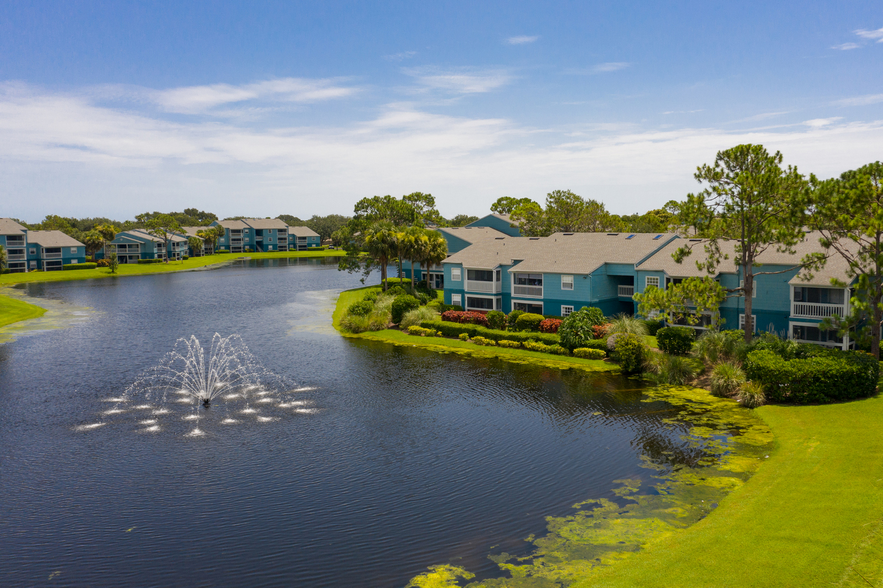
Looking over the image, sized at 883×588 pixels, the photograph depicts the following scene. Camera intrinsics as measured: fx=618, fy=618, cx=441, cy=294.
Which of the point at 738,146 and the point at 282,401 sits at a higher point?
the point at 738,146

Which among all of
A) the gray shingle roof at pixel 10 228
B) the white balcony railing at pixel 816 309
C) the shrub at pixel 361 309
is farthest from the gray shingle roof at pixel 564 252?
the gray shingle roof at pixel 10 228

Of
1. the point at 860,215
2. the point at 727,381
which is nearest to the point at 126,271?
the point at 727,381

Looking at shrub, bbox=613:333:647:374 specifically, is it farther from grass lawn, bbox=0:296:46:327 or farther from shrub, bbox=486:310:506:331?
grass lawn, bbox=0:296:46:327

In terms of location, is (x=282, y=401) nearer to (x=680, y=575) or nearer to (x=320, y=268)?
(x=680, y=575)

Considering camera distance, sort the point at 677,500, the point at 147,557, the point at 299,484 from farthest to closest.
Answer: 1. the point at 299,484
2. the point at 677,500
3. the point at 147,557

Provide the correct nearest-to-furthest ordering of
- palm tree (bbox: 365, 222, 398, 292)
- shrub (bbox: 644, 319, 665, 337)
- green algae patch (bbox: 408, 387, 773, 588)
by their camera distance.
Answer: green algae patch (bbox: 408, 387, 773, 588), shrub (bbox: 644, 319, 665, 337), palm tree (bbox: 365, 222, 398, 292)

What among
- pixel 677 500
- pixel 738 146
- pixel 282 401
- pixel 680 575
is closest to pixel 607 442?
pixel 677 500

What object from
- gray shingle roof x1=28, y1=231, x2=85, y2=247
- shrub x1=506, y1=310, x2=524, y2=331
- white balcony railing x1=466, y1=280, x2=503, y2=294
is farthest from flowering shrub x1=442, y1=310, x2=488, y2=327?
gray shingle roof x1=28, y1=231, x2=85, y2=247
